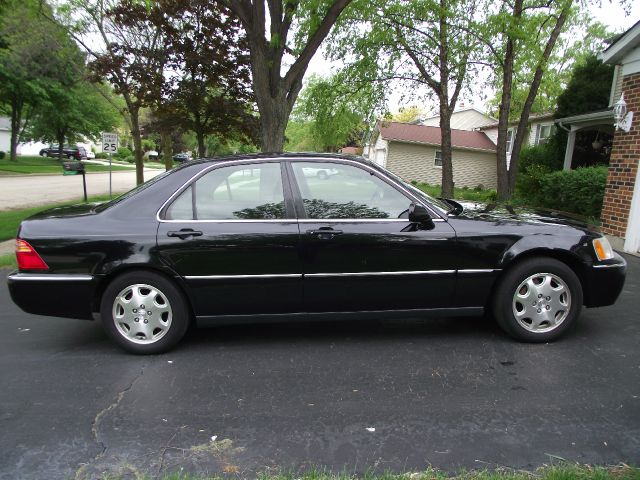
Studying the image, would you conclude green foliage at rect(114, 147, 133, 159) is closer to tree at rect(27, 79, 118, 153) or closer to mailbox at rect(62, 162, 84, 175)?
tree at rect(27, 79, 118, 153)

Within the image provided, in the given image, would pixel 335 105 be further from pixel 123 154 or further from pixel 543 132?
pixel 123 154

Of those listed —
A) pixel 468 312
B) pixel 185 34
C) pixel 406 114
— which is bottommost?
pixel 468 312

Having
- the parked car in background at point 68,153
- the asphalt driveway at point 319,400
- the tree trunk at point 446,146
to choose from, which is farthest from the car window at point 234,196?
the parked car in background at point 68,153

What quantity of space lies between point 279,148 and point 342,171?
487 centimetres

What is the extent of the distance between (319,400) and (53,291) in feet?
7.38

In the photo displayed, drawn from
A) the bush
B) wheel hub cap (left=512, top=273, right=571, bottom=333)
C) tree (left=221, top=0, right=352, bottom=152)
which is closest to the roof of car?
wheel hub cap (left=512, top=273, right=571, bottom=333)

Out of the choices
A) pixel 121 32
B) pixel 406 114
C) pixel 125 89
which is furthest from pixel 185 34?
pixel 406 114

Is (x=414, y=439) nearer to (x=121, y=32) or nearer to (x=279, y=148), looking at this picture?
(x=279, y=148)

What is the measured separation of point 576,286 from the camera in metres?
3.92

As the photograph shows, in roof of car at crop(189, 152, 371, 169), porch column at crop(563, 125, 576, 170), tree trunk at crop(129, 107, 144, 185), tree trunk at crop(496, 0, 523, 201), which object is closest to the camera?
roof of car at crop(189, 152, 371, 169)

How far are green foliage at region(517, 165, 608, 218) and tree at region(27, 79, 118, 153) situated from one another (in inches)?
1341

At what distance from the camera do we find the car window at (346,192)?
3.91 m

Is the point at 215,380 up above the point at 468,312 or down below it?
below

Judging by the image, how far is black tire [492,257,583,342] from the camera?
3.91 m
